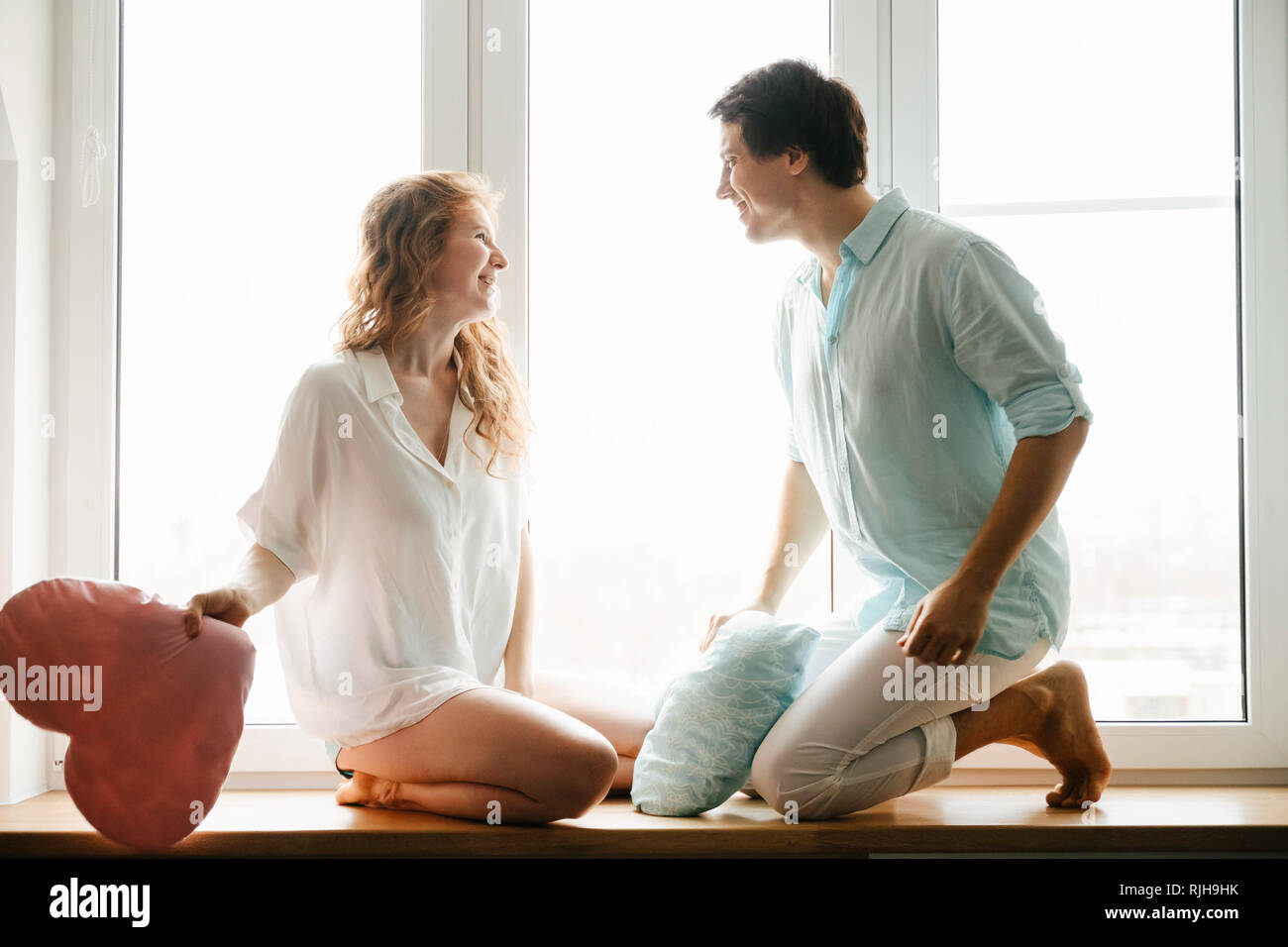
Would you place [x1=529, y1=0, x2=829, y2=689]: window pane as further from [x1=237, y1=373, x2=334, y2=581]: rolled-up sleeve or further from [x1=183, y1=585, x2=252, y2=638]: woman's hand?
[x1=183, y1=585, x2=252, y2=638]: woman's hand

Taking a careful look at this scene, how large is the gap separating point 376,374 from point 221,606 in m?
0.45

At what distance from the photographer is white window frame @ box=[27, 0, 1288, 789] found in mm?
1952

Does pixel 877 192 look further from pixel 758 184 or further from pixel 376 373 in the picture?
pixel 376 373

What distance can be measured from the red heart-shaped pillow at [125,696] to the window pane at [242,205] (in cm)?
62

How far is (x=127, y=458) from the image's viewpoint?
80.4 inches

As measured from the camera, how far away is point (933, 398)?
5.27 feet

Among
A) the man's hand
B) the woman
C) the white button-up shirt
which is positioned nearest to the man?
the man's hand

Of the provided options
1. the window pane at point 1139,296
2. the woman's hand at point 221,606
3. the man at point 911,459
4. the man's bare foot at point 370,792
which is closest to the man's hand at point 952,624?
the man at point 911,459

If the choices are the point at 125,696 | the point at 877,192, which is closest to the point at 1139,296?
the point at 877,192

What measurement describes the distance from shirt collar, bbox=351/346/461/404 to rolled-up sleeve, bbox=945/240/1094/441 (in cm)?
91

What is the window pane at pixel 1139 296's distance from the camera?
2.00m

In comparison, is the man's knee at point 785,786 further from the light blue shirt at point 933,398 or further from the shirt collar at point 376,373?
the shirt collar at point 376,373

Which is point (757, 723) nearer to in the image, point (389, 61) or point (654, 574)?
point (654, 574)
